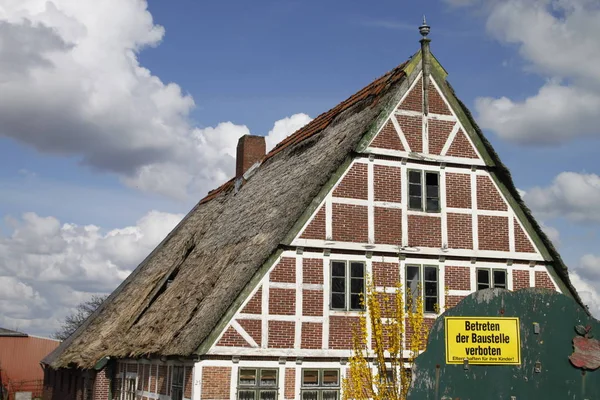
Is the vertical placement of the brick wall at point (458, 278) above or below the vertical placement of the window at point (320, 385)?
above

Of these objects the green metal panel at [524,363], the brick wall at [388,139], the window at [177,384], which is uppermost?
the brick wall at [388,139]

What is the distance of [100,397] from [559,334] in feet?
66.8

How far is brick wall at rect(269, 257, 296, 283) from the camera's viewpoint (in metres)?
17.9

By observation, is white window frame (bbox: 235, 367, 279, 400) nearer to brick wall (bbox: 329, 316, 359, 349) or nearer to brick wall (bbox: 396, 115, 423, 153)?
brick wall (bbox: 329, 316, 359, 349)

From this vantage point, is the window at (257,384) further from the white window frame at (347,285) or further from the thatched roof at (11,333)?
the thatched roof at (11,333)

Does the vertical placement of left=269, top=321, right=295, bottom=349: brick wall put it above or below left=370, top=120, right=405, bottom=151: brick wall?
below

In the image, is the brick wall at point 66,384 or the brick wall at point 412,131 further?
the brick wall at point 66,384

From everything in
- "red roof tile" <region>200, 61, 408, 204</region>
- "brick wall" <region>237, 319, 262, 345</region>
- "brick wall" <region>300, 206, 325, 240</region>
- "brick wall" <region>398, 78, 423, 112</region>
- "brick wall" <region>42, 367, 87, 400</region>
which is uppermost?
"red roof tile" <region>200, 61, 408, 204</region>

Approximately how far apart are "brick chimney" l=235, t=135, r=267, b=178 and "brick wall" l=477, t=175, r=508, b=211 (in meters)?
10.8

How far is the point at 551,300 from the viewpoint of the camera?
897 centimetres

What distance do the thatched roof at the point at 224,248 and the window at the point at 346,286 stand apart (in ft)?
5.59

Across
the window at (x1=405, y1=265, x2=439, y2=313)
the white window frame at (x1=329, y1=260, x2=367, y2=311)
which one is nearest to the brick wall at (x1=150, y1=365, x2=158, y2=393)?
the white window frame at (x1=329, y1=260, x2=367, y2=311)

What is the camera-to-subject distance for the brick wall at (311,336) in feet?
58.9

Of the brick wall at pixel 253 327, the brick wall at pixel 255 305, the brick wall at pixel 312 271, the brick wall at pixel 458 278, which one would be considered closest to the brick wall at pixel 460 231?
the brick wall at pixel 458 278
